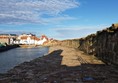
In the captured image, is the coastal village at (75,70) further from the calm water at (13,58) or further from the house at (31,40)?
the house at (31,40)

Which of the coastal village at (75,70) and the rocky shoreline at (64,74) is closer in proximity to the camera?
the rocky shoreline at (64,74)

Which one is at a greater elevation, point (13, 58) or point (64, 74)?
point (64, 74)

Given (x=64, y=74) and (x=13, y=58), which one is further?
(x=13, y=58)

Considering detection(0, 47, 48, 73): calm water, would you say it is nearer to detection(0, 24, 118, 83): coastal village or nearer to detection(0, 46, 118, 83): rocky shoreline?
detection(0, 24, 118, 83): coastal village

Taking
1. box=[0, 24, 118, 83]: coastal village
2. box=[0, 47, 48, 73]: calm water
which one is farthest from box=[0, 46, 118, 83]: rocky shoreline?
box=[0, 47, 48, 73]: calm water

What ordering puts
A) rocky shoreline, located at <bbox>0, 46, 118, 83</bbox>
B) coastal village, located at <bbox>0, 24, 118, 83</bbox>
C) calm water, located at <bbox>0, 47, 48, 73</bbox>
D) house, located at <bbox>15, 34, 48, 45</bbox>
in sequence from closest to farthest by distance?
rocky shoreline, located at <bbox>0, 46, 118, 83</bbox> → coastal village, located at <bbox>0, 24, 118, 83</bbox> → calm water, located at <bbox>0, 47, 48, 73</bbox> → house, located at <bbox>15, 34, 48, 45</bbox>

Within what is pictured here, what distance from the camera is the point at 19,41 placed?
655 ft

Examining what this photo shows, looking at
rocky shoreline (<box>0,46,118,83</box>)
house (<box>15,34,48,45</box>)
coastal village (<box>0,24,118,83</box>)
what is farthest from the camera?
house (<box>15,34,48,45</box>)

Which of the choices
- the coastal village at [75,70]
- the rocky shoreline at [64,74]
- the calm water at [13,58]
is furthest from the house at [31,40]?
the rocky shoreline at [64,74]

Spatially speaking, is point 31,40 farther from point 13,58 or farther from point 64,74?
point 64,74

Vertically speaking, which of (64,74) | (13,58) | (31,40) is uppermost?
(31,40)

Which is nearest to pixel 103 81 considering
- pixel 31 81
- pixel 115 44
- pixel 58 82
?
pixel 58 82

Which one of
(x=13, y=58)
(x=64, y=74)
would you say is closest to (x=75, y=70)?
(x=64, y=74)

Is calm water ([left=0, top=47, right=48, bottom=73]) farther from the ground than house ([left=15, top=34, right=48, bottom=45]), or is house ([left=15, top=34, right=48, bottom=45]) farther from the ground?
house ([left=15, top=34, right=48, bottom=45])
